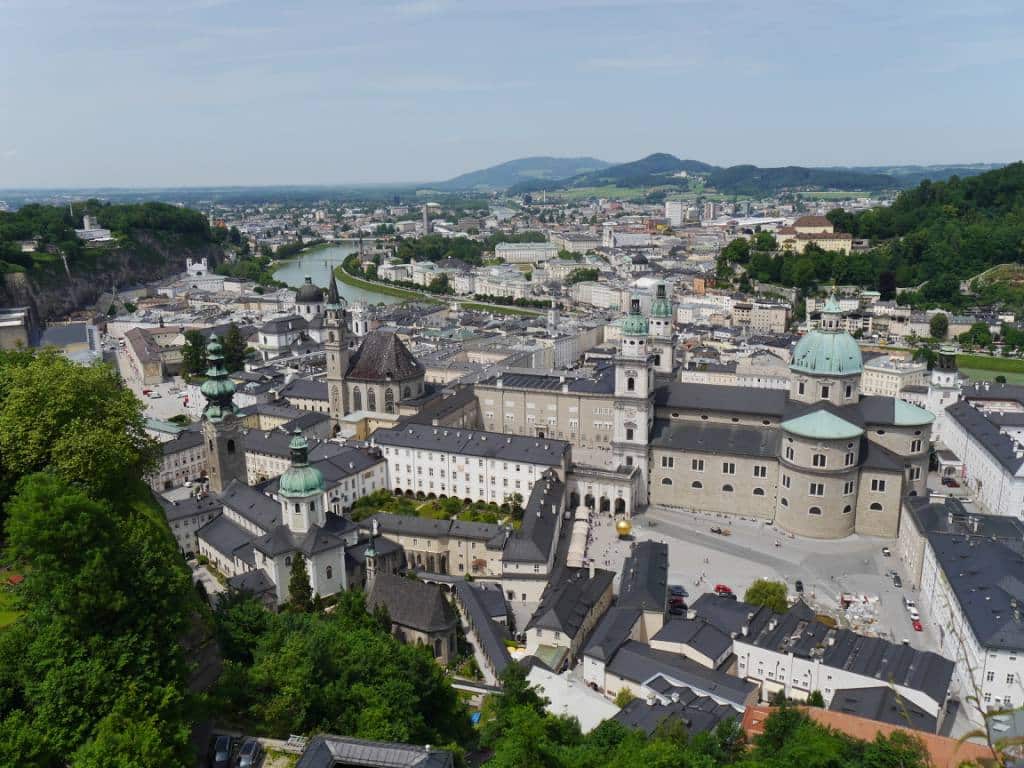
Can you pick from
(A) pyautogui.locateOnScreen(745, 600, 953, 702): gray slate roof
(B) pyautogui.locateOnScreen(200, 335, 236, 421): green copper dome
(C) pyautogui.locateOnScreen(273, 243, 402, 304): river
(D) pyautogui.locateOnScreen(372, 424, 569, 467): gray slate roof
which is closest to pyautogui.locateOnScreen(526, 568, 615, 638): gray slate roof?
(A) pyautogui.locateOnScreen(745, 600, 953, 702): gray slate roof

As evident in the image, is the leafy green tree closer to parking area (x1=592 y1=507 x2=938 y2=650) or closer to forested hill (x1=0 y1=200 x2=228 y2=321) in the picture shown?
parking area (x1=592 y1=507 x2=938 y2=650)

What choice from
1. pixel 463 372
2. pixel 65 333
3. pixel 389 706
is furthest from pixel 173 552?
pixel 65 333

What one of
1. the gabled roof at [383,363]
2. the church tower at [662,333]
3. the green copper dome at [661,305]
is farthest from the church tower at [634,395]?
the gabled roof at [383,363]

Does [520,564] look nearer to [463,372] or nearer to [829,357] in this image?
[829,357]

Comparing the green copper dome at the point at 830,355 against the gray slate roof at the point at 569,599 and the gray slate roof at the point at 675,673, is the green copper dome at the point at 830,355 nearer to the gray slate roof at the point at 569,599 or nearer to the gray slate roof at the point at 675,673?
the gray slate roof at the point at 569,599

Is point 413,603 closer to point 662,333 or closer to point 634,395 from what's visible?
point 634,395

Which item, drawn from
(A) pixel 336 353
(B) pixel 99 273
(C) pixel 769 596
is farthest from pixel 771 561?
(B) pixel 99 273
